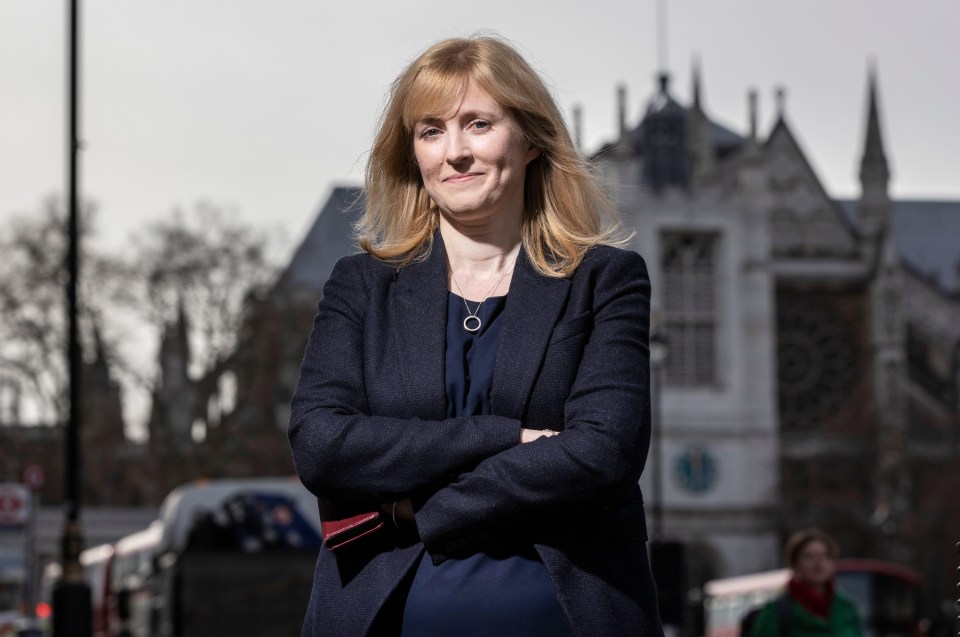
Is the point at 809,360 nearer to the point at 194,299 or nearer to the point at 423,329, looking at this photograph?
the point at 194,299

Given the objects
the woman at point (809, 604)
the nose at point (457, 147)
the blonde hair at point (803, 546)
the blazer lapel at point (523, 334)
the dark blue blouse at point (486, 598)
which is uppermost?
the nose at point (457, 147)

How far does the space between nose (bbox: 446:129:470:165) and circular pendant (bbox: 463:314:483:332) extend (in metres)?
0.22

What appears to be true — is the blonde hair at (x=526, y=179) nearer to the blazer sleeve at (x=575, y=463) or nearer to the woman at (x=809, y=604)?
the blazer sleeve at (x=575, y=463)

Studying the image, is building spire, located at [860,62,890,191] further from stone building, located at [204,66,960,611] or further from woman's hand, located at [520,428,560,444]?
woman's hand, located at [520,428,560,444]

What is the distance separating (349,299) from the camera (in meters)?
2.95

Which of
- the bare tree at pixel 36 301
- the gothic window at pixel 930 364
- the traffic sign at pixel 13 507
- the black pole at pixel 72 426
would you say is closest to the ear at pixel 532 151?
the black pole at pixel 72 426

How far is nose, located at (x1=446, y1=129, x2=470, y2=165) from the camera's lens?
2.88 metres

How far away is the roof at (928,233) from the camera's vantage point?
6947cm

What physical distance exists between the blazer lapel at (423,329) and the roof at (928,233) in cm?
6712

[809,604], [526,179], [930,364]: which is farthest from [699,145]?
[526,179]

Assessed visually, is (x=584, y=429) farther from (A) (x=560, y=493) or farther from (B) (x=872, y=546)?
(B) (x=872, y=546)

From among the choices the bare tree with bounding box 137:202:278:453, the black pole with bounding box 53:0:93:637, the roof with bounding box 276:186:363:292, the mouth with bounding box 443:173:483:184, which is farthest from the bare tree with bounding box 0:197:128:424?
the mouth with bounding box 443:173:483:184

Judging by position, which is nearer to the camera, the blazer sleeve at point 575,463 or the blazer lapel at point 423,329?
the blazer sleeve at point 575,463

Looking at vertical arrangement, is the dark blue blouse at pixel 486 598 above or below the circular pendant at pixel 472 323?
below
